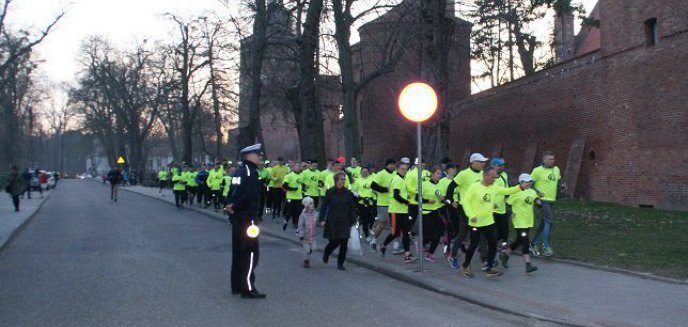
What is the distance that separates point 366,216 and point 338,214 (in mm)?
4811

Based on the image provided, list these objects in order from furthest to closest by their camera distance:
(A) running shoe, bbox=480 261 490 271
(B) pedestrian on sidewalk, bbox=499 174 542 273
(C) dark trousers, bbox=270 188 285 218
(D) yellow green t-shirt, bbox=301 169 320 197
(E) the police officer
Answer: (C) dark trousers, bbox=270 188 285 218 → (D) yellow green t-shirt, bbox=301 169 320 197 → (B) pedestrian on sidewalk, bbox=499 174 542 273 → (A) running shoe, bbox=480 261 490 271 → (E) the police officer

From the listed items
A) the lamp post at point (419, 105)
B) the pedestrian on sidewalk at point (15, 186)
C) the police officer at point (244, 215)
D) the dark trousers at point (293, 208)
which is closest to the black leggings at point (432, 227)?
the lamp post at point (419, 105)

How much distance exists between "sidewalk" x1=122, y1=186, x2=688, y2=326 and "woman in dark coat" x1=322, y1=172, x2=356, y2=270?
670 mm

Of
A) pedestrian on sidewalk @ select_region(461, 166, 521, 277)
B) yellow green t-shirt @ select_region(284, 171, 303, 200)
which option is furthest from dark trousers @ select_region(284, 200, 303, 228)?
pedestrian on sidewalk @ select_region(461, 166, 521, 277)

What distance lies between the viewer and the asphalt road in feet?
25.2

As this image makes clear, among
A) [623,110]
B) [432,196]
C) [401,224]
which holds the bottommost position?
[401,224]

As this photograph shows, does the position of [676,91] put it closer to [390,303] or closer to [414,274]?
[414,274]

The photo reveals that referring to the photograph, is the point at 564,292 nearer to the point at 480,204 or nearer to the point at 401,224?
the point at 480,204

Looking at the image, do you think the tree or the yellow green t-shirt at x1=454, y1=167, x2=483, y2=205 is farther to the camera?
the tree

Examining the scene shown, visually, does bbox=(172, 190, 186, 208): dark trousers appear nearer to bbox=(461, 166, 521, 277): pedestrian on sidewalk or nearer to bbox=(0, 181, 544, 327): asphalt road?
bbox=(0, 181, 544, 327): asphalt road

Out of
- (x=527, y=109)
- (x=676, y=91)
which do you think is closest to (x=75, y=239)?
(x=676, y=91)

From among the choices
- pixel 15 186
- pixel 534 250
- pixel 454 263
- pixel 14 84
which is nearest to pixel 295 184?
pixel 534 250

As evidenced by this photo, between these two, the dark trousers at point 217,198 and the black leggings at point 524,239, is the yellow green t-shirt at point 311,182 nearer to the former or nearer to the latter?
the black leggings at point 524,239

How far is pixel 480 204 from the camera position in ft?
33.2
